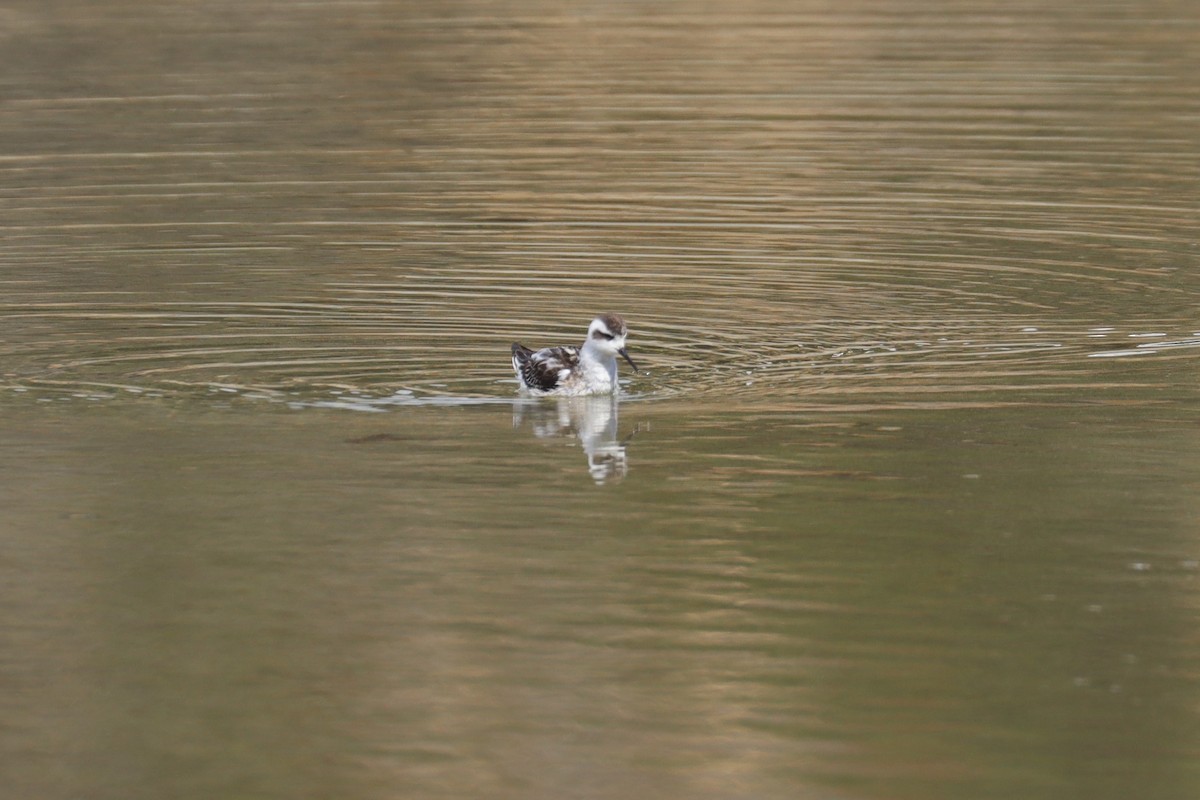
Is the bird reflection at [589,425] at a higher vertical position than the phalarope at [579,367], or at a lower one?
lower

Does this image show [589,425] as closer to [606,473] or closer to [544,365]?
[544,365]

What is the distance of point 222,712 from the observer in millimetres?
9367

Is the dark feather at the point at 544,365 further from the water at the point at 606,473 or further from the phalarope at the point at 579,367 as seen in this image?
the water at the point at 606,473

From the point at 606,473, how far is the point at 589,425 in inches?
61.3

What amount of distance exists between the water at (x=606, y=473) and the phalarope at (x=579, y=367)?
157 millimetres

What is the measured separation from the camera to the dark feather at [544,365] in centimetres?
1553

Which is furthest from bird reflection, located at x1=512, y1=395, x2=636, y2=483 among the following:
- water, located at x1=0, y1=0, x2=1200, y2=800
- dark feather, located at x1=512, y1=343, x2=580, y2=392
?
dark feather, located at x1=512, y1=343, x2=580, y2=392

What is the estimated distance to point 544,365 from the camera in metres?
15.6

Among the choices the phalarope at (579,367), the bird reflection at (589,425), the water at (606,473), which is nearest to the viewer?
the water at (606,473)

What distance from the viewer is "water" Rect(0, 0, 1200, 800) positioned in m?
9.12

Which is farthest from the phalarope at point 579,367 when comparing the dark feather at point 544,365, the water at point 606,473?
the water at point 606,473

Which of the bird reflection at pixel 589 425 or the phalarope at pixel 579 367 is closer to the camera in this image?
the bird reflection at pixel 589 425

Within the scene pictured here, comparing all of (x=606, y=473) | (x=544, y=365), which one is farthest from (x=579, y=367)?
(x=606, y=473)

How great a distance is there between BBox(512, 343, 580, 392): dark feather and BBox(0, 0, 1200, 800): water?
0.30 metres
